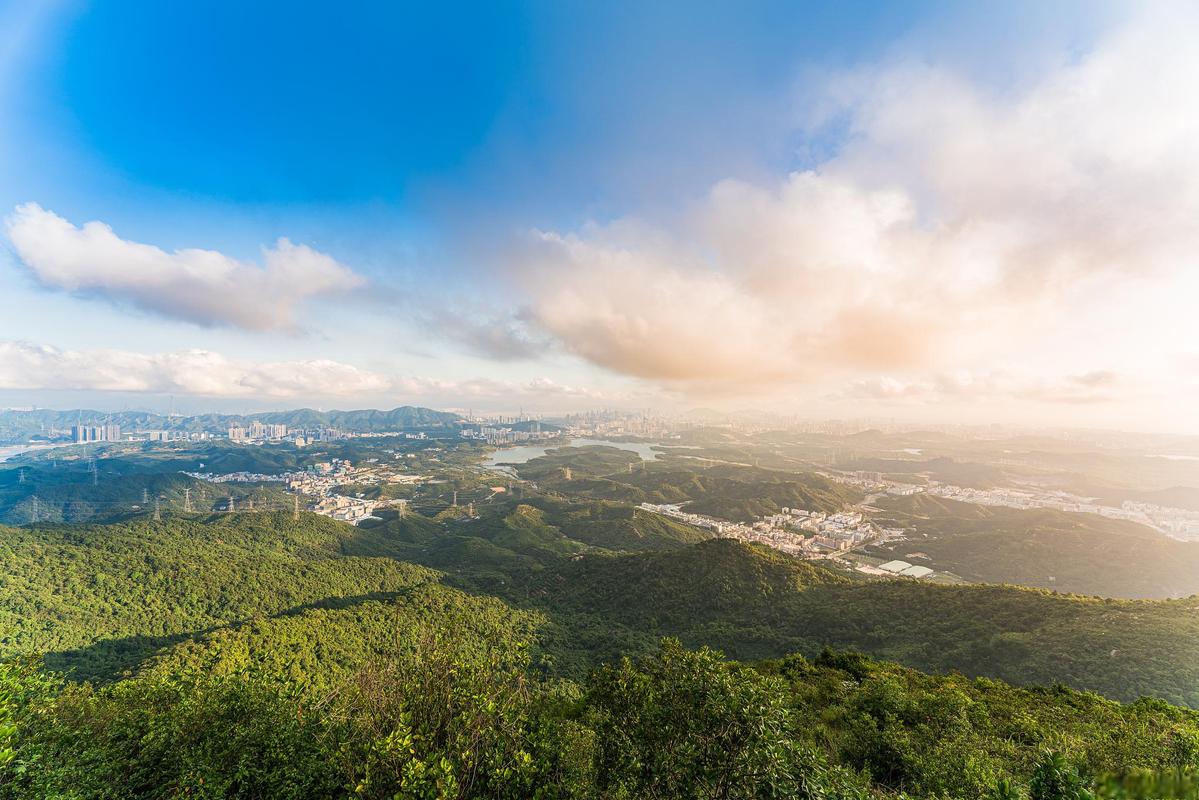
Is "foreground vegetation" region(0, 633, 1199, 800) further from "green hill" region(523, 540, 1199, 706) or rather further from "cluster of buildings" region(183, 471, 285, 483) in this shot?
"cluster of buildings" region(183, 471, 285, 483)

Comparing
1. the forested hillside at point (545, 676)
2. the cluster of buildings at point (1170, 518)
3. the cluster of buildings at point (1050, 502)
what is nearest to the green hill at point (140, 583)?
the forested hillside at point (545, 676)

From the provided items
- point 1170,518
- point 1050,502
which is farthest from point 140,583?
point 1170,518

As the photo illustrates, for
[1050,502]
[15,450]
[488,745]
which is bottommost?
[1050,502]

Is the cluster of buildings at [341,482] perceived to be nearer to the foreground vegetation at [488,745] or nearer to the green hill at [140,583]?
the green hill at [140,583]

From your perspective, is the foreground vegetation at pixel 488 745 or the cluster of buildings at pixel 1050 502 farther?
the cluster of buildings at pixel 1050 502

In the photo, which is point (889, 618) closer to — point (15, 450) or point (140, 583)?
point (140, 583)

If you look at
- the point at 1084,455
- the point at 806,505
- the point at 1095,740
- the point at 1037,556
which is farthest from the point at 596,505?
the point at 1084,455

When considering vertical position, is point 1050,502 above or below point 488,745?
below

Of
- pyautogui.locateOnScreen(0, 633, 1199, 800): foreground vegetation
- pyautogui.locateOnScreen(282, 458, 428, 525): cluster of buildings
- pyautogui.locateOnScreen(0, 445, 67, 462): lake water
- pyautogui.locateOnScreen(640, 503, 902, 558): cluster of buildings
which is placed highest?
pyautogui.locateOnScreen(0, 633, 1199, 800): foreground vegetation

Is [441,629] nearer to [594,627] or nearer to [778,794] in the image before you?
[778,794]

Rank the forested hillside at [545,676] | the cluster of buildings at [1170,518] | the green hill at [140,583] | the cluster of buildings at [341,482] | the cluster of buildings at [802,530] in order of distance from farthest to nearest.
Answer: the cluster of buildings at [341,482], the cluster of buildings at [1170,518], the cluster of buildings at [802,530], the green hill at [140,583], the forested hillside at [545,676]

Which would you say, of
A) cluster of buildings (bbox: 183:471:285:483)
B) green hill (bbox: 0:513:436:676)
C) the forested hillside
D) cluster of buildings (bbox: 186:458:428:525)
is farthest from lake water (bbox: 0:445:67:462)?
the forested hillside

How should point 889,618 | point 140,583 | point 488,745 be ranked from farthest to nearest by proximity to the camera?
1. point 140,583
2. point 889,618
3. point 488,745

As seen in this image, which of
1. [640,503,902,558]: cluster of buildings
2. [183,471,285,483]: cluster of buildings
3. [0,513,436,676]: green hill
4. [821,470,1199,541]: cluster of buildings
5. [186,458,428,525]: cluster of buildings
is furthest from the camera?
[183,471,285,483]: cluster of buildings
